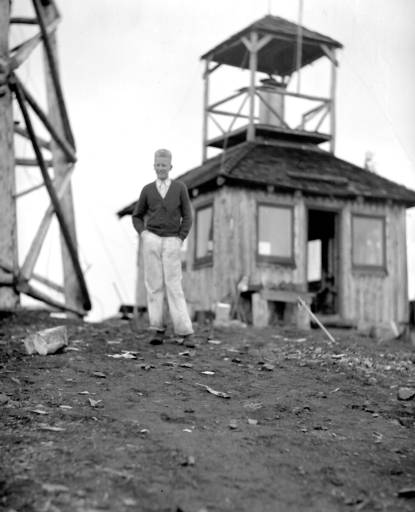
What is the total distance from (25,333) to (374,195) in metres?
11.3

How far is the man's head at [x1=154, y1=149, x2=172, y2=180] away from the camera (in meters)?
9.95

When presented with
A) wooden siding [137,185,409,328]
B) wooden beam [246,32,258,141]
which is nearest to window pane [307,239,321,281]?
wooden siding [137,185,409,328]

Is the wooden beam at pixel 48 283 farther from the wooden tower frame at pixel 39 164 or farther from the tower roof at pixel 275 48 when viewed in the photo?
the tower roof at pixel 275 48

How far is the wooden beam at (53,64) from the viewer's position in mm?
14311

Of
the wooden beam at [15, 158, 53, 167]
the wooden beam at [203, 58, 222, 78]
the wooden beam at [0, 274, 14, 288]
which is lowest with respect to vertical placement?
the wooden beam at [0, 274, 14, 288]

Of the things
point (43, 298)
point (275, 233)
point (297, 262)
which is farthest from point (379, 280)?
point (43, 298)

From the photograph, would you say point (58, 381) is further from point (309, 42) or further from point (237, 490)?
point (309, 42)

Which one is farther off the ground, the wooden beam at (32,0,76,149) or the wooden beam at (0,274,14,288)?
the wooden beam at (32,0,76,149)

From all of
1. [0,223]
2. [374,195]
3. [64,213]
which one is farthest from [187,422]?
[374,195]

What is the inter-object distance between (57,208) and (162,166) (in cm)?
470

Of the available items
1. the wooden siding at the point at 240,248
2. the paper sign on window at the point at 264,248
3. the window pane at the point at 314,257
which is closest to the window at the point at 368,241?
the wooden siding at the point at 240,248

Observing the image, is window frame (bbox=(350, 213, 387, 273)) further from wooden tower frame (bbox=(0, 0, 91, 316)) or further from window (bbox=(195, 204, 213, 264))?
wooden tower frame (bbox=(0, 0, 91, 316))

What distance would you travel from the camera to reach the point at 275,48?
2153 centimetres

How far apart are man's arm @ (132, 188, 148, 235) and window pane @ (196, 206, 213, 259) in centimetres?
922
